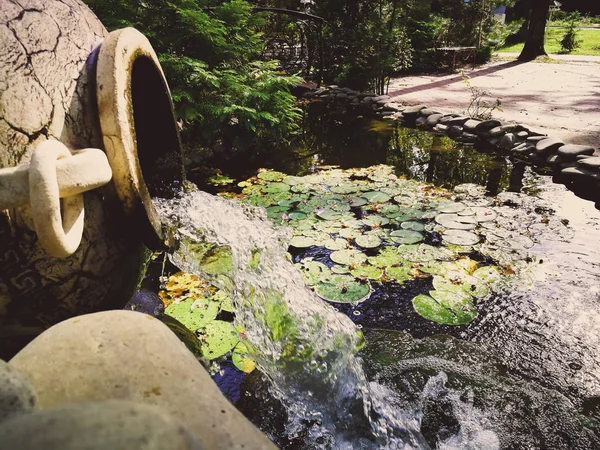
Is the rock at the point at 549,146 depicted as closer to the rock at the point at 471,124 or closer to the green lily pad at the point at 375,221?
the rock at the point at 471,124

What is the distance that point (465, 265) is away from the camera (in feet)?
10.7

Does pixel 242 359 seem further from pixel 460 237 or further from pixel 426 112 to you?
pixel 426 112

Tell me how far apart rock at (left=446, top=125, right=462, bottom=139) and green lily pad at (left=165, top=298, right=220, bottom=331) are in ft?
17.4

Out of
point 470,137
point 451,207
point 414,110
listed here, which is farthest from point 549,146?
point 414,110

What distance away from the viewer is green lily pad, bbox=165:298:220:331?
105 inches

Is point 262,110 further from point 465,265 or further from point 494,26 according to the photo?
point 494,26

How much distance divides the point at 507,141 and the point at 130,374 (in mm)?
6160

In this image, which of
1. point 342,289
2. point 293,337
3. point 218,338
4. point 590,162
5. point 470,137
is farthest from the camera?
point 470,137

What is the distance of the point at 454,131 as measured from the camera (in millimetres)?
6684

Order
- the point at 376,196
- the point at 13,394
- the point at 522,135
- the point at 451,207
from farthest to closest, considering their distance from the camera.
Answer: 1. the point at 522,135
2. the point at 376,196
3. the point at 451,207
4. the point at 13,394

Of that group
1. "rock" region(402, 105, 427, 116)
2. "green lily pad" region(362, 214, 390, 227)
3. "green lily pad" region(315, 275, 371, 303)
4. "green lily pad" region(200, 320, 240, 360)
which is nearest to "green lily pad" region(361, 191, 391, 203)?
"green lily pad" region(362, 214, 390, 227)

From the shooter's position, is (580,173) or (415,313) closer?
(415,313)

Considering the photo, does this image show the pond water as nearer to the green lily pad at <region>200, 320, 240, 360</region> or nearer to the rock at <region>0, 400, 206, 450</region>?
the green lily pad at <region>200, 320, 240, 360</region>

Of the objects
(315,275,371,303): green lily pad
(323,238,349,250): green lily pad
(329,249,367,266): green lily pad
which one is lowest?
(315,275,371,303): green lily pad
